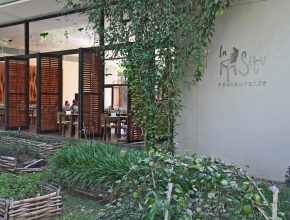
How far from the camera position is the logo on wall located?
7.13 meters

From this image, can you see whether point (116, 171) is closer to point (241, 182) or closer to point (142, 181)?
point (142, 181)

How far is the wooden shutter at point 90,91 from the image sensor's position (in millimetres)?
11195

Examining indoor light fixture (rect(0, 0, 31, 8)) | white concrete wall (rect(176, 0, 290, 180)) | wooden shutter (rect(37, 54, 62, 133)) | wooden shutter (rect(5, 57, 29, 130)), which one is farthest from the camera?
wooden shutter (rect(5, 57, 29, 130))

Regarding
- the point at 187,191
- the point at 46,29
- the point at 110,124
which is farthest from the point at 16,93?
the point at 187,191

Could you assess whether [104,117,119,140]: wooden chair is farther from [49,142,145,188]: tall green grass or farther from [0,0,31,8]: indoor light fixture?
[49,142,145,188]: tall green grass

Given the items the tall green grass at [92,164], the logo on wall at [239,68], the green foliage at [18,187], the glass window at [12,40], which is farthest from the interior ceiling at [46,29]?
the green foliage at [18,187]

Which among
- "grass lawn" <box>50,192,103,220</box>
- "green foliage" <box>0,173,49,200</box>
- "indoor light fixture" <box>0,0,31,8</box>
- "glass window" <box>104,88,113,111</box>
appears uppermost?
"indoor light fixture" <box>0,0,31,8</box>

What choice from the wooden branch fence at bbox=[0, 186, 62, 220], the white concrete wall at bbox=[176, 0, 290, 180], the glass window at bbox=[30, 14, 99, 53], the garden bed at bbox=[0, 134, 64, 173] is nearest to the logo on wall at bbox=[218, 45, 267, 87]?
the white concrete wall at bbox=[176, 0, 290, 180]

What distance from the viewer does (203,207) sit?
115 inches

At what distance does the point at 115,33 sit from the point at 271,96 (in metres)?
3.29

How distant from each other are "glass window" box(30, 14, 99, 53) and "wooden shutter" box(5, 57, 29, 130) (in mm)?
794

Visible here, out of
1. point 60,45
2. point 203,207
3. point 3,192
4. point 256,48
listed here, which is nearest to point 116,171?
point 3,192

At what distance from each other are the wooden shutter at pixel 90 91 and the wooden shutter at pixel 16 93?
3.21m

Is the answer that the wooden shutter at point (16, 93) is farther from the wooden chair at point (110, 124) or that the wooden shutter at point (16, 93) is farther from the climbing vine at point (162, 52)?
the climbing vine at point (162, 52)
